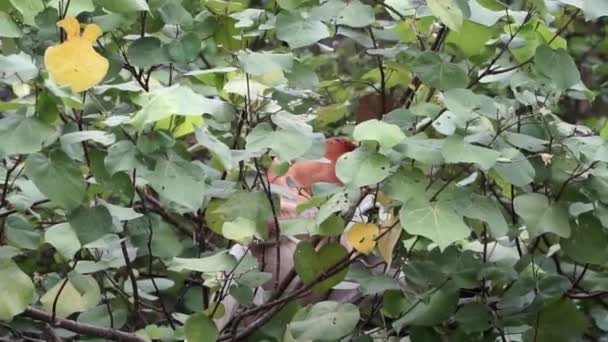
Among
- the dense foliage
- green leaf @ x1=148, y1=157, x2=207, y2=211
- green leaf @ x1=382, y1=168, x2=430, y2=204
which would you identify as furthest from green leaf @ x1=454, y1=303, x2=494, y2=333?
green leaf @ x1=148, y1=157, x2=207, y2=211

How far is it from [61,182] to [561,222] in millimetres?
651

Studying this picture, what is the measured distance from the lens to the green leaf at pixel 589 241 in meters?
1.23

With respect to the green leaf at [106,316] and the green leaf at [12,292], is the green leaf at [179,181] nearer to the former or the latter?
the green leaf at [12,292]

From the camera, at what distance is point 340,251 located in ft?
4.50

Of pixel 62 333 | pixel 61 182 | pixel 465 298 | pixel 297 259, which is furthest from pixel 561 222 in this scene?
pixel 62 333

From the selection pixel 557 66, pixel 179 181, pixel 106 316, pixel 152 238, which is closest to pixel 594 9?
pixel 557 66

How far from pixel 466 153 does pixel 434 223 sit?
0.31 ft

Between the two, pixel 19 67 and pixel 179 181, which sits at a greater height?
pixel 19 67

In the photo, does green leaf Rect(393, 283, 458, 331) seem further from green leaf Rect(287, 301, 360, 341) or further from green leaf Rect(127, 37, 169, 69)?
green leaf Rect(127, 37, 169, 69)

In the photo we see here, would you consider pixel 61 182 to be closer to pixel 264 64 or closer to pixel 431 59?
pixel 264 64

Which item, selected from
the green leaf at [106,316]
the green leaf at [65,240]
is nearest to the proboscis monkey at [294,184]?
the green leaf at [106,316]

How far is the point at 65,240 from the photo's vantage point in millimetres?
1218

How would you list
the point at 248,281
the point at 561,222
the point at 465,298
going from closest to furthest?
the point at 561,222, the point at 248,281, the point at 465,298

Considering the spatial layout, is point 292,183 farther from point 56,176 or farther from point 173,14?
point 56,176
